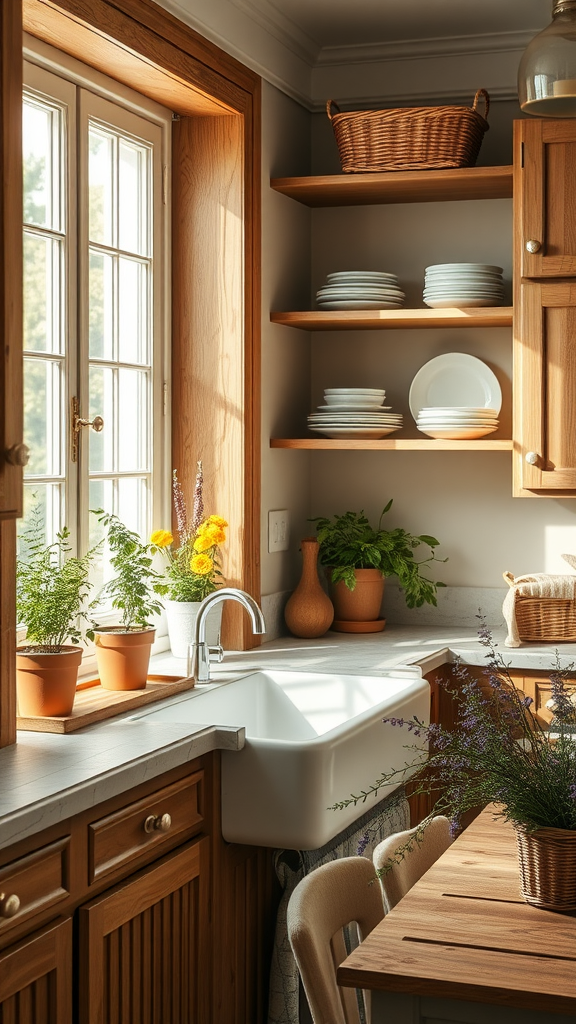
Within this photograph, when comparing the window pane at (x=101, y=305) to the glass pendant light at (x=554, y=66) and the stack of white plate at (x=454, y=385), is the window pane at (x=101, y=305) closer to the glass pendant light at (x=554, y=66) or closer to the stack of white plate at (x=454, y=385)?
the stack of white plate at (x=454, y=385)

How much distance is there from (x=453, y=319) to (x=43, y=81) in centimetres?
137

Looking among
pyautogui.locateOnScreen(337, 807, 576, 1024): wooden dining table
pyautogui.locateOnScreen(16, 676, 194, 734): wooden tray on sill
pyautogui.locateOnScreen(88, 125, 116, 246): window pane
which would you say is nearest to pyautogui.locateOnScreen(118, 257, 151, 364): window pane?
pyautogui.locateOnScreen(88, 125, 116, 246): window pane

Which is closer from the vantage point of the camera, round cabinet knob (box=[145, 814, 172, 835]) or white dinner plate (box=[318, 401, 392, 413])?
round cabinet knob (box=[145, 814, 172, 835])

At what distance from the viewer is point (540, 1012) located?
147 centimetres

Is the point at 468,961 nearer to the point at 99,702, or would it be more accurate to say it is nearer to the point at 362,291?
the point at 99,702

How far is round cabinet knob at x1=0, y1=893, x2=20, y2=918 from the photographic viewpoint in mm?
1727

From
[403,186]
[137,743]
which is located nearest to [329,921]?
[137,743]

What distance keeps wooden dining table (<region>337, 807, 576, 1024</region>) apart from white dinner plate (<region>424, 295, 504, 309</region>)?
2.08 meters

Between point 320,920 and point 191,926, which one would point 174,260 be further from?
point 320,920

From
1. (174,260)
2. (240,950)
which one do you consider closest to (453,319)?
(174,260)

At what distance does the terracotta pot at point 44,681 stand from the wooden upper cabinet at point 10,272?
0.44 m

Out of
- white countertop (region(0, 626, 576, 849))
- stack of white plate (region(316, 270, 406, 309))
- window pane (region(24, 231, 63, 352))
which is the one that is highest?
stack of white plate (region(316, 270, 406, 309))

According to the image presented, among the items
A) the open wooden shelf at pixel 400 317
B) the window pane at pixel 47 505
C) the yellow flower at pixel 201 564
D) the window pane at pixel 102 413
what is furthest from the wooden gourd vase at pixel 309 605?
the window pane at pixel 47 505

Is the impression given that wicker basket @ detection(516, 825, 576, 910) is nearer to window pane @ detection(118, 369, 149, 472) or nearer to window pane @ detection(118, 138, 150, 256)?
window pane @ detection(118, 369, 149, 472)
